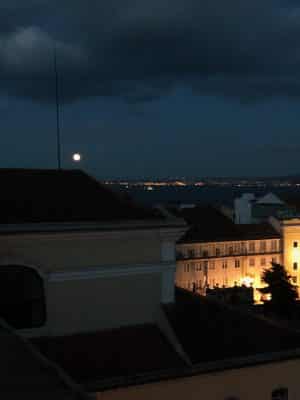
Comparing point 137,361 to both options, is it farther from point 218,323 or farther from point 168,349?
point 218,323

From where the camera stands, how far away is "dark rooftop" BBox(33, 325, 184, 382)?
41.5 feet

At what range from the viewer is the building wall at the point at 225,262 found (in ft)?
185

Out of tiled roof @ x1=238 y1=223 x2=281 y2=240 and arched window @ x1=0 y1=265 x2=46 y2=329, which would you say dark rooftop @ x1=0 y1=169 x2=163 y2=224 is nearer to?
arched window @ x1=0 y1=265 x2=46 y2=329

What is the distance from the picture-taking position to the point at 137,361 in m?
13.2

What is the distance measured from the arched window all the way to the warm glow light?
46.9 meters

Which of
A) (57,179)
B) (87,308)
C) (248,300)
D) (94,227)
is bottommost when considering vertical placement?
(248,300)

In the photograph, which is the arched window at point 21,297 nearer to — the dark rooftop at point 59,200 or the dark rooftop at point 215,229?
the dark rooftop at point 59,200

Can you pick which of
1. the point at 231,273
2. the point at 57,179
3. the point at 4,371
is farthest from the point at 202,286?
the point at 4,371

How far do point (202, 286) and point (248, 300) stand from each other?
4.93 metres

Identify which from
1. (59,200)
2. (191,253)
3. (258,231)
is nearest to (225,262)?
(191,253)

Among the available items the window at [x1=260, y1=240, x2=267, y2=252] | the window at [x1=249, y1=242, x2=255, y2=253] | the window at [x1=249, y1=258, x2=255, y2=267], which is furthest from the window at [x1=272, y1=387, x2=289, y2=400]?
the window at [x1=260, y1=240, x2=267, y2=252]

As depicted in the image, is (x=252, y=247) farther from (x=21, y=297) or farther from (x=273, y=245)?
(x=21, y=297)

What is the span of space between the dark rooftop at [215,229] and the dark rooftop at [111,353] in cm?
4269

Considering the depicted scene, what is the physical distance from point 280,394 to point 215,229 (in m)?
47.0
